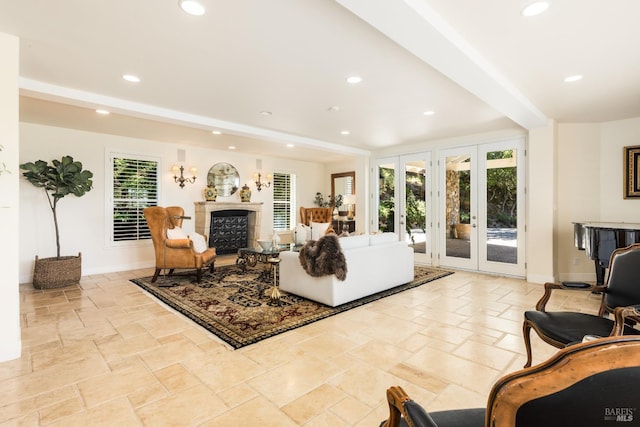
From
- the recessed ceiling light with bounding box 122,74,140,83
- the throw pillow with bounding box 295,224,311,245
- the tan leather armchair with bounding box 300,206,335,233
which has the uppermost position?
the recessed ceiling light with bounding box 122,74,140,83

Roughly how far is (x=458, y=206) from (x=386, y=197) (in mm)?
1609

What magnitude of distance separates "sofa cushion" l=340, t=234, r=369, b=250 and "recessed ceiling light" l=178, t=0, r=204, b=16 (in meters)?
2.70

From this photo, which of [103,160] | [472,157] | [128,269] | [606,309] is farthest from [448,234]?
[103,160]

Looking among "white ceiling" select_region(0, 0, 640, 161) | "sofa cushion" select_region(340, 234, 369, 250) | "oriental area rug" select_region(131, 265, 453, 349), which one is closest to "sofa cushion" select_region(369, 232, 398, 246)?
"sofa cushion" select_region(340, 234, 369, 250)

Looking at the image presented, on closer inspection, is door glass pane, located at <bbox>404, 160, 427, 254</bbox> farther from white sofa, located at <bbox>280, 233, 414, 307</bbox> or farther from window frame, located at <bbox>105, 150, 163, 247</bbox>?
window frame, located at <bbox>105, 150, 163, 247</bbox>

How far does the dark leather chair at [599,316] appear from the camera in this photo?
6.26 ft

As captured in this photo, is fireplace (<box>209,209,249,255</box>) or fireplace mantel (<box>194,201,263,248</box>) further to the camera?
fireplace (<box>209,209,249,255</box>)

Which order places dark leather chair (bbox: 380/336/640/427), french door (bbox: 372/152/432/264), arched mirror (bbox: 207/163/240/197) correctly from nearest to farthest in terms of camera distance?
dark leather chair (bbox: 380/336/640/427) < french door (bbox: 372/152/432/264) < arched mirror (bbox: 207/163/240/197)

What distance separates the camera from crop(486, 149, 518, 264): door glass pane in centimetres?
542

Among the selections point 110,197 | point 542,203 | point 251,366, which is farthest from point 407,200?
point 110,197

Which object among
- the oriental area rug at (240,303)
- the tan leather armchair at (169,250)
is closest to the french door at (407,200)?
the oriental area rug at (240,303)

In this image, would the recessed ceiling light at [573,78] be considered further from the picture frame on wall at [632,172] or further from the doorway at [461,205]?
the picture frame on wall at [632,172]

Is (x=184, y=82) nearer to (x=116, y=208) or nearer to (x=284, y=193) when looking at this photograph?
(x=116, y=208)

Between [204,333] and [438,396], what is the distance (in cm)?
214
